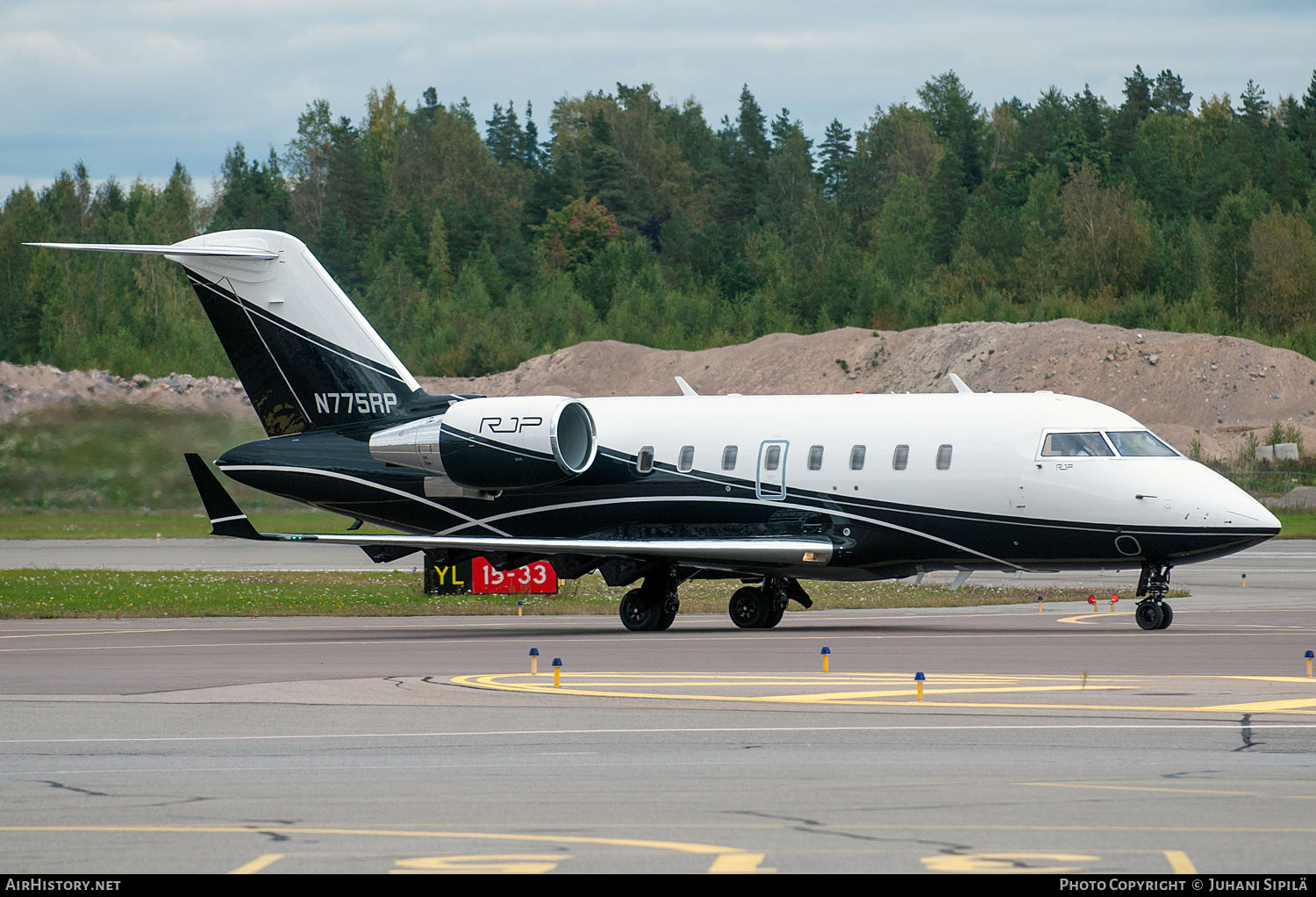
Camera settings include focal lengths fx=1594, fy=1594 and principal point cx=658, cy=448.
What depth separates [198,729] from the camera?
15297mm

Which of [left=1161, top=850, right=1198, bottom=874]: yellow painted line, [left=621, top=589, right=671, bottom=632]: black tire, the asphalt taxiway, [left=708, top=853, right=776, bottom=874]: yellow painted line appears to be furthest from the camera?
[left=621, top=589, right=671, bottom=632]: black tire

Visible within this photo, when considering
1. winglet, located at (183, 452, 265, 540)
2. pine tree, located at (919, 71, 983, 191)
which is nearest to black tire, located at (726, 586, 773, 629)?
winglet, located at (183, 452, 265, 540)

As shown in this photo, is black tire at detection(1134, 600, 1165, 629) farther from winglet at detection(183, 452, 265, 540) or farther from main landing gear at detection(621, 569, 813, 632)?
winglet at detection(183, 452, 265, 540)

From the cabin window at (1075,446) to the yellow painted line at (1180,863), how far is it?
17.0m

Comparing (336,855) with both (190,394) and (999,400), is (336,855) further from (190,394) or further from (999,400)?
(190,394)

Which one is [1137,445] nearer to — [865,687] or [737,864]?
[865,687]

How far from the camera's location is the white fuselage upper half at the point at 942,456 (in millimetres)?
24734

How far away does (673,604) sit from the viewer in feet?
93.4

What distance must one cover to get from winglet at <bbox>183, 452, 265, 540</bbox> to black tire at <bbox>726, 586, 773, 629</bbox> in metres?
8.37

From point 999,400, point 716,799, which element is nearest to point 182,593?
point 999,400

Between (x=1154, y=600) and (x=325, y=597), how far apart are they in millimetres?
19391

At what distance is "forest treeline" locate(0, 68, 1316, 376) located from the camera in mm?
103562

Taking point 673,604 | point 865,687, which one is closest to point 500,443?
point 673,604

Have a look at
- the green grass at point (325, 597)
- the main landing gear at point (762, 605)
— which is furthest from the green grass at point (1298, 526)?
the main landing gear at point (762, 605)
